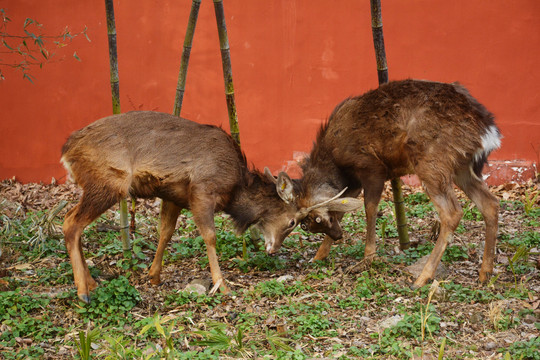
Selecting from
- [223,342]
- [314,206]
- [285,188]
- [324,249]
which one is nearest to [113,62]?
[285,188]

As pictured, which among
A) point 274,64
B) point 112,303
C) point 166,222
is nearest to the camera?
point 112,303

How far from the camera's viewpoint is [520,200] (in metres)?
8.38

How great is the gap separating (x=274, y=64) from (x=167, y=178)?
12.8ft

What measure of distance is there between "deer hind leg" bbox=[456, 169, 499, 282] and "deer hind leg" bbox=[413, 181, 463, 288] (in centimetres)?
39

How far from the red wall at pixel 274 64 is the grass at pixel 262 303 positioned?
8.12 ft

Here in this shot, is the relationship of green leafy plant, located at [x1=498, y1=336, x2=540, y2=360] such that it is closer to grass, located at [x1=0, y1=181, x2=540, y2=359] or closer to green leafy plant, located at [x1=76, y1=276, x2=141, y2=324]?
grass, located at [x1=0, y1=181, x2=540, y2=359]

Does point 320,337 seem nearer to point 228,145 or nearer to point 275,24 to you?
point 228,145

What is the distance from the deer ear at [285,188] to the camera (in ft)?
19.1

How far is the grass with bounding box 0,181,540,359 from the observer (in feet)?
14.1

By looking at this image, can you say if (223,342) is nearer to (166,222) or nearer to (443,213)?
(166,222)

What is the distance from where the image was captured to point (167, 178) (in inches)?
217

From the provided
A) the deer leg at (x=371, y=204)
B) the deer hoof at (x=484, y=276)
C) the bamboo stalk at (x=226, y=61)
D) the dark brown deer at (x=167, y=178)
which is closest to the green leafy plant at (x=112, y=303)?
the dark brown deer at (x=167, y=178)

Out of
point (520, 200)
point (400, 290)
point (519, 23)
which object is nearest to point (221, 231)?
point (400, 290)

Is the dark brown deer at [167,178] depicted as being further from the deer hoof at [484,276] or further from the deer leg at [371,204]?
the deer hoof at [484,276]
